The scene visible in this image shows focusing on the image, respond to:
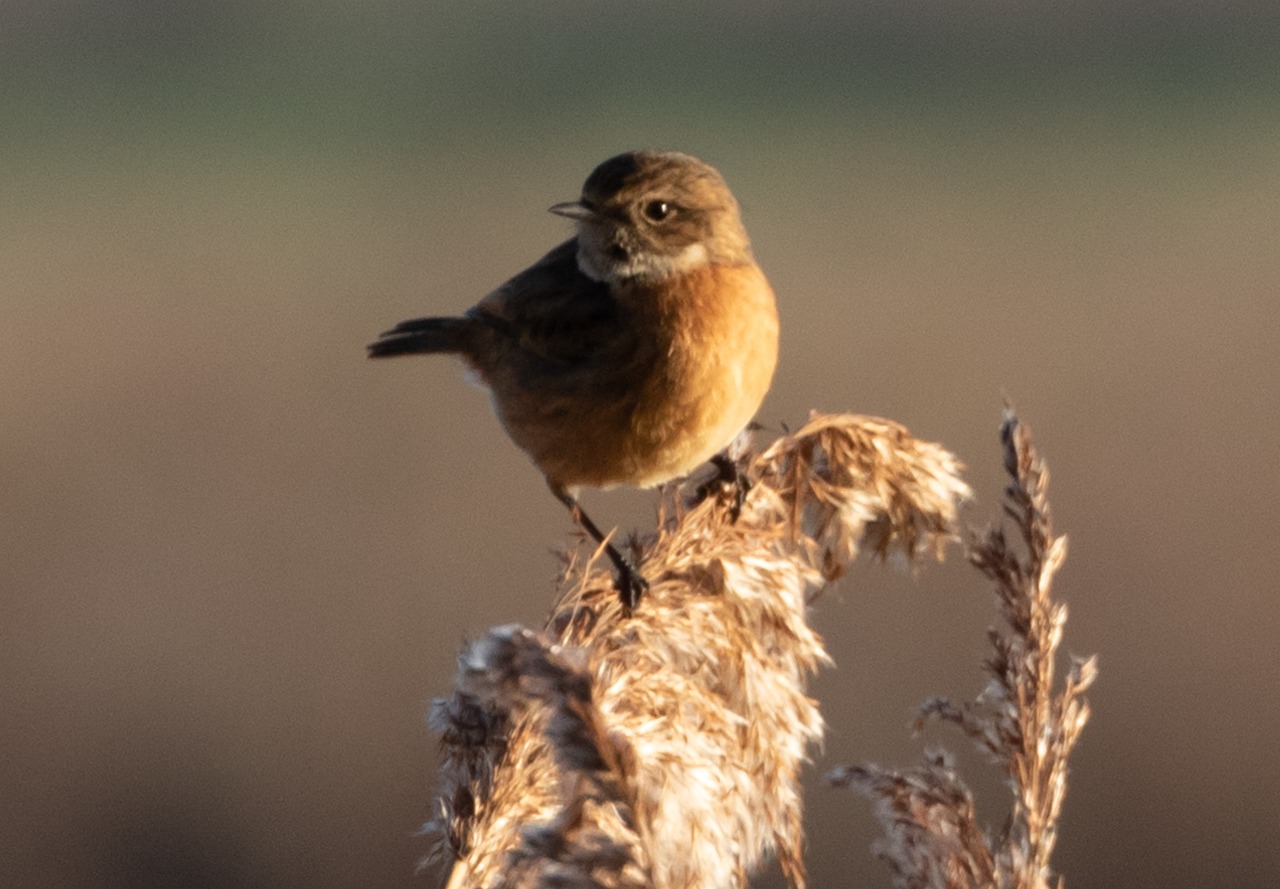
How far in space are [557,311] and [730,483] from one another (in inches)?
58.2

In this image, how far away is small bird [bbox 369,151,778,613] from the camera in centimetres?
449

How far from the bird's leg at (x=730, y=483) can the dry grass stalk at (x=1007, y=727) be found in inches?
33.7

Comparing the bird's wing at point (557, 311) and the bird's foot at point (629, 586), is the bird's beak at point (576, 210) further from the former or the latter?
the bird's foot at point (629, 586)

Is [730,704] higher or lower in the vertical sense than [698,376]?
lower

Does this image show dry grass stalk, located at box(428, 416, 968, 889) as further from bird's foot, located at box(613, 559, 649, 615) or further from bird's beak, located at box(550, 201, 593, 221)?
bird's beak, located at box(550, 201, 593, 221)

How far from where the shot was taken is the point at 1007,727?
2.26m

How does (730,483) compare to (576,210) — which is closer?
(730,483)

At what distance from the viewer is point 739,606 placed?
2893 mm

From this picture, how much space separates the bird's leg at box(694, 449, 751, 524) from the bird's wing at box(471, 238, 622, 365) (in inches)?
28.8

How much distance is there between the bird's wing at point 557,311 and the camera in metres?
4.77

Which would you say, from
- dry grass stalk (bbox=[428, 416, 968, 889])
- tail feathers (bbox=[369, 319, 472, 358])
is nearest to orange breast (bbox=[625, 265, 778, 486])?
dry grass stalk (bbox=[428, 416, 968, 889])

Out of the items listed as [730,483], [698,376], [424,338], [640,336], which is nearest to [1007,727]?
[730,483]

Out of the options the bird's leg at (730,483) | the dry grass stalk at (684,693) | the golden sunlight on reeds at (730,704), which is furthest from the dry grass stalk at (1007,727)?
the bird's leg at (730,483)

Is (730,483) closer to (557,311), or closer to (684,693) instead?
(684,693)
